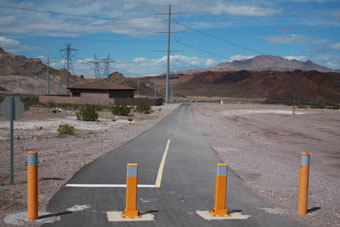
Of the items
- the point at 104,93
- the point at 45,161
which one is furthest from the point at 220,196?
the point at 104,93

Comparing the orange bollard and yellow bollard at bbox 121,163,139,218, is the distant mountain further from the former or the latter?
yellow bollard at bbox 121,163,139,218

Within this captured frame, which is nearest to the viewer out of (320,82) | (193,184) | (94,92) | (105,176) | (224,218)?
(224,218)

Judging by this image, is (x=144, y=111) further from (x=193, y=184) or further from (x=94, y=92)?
(x=193, y=184)

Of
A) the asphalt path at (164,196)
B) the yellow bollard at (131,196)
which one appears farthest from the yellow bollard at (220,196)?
the yellow bollard at (131,196)

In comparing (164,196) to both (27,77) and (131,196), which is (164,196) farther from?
(27,77)

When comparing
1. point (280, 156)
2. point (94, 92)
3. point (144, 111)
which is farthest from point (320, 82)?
point (280, 156)

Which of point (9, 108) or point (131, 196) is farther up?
point (9, 108)

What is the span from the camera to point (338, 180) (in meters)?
11.4

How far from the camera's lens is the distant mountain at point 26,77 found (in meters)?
112

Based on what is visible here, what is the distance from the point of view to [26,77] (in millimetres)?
124562

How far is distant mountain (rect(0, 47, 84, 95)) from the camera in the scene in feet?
366

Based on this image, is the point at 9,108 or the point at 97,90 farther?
the point at 97,90

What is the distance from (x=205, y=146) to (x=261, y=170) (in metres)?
5.75

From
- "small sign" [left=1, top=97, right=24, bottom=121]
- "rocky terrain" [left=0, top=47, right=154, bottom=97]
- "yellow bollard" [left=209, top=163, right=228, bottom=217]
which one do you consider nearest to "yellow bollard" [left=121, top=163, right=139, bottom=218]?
"yellow bollard" [left=209, top=163, right=228, bottom=217]
